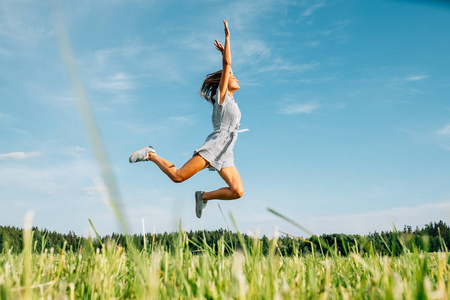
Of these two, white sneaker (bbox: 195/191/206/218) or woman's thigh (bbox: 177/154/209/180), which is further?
white sneaker (bbox: 195/191/206/218)

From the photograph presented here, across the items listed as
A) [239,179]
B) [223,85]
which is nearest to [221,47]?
[223,85]

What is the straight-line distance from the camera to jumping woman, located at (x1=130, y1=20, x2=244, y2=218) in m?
6.39

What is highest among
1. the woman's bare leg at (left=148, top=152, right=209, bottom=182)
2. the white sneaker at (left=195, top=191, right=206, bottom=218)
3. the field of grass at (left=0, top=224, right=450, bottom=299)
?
the woman's bare leg at (left=148, top=152, right=209, bottom=182)

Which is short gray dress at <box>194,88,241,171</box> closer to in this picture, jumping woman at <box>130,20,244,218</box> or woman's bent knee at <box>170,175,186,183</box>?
jumping woman at <box>130,20,244,218</box>

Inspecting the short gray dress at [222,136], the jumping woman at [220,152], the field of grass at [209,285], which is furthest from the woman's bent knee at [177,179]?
the field of grass at [209,285]

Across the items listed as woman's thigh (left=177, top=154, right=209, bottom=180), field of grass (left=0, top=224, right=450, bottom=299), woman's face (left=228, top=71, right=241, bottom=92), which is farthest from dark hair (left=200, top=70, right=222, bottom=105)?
field of grass (left=0, top=224, right=450, bottom=299)

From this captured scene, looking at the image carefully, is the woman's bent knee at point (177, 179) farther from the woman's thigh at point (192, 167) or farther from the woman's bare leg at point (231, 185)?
the woman's bare leg at point (231, 185)

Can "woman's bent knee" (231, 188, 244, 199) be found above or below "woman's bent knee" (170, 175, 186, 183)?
below

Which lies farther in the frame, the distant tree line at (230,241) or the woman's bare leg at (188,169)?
the woman's bare leg at (188,169)

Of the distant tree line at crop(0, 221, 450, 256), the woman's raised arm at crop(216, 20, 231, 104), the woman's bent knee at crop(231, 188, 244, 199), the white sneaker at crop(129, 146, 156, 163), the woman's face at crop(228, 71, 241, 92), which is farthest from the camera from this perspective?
the woman's face at crop(228, 71, 241, 92)

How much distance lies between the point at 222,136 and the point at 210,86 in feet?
4.25

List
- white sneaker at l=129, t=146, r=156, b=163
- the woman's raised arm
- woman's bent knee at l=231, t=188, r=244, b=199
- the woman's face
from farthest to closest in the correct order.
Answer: the woman's face, white sneaker at l=129, t=146, r=156, b=163, woman's bent knee at l=231, t=188, r=244, b=199, the woman's raised arm

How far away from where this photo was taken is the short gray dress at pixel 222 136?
6398 mm

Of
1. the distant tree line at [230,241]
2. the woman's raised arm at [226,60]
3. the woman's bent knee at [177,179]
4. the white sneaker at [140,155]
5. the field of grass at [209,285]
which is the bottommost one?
the field of grass at [209,285]
